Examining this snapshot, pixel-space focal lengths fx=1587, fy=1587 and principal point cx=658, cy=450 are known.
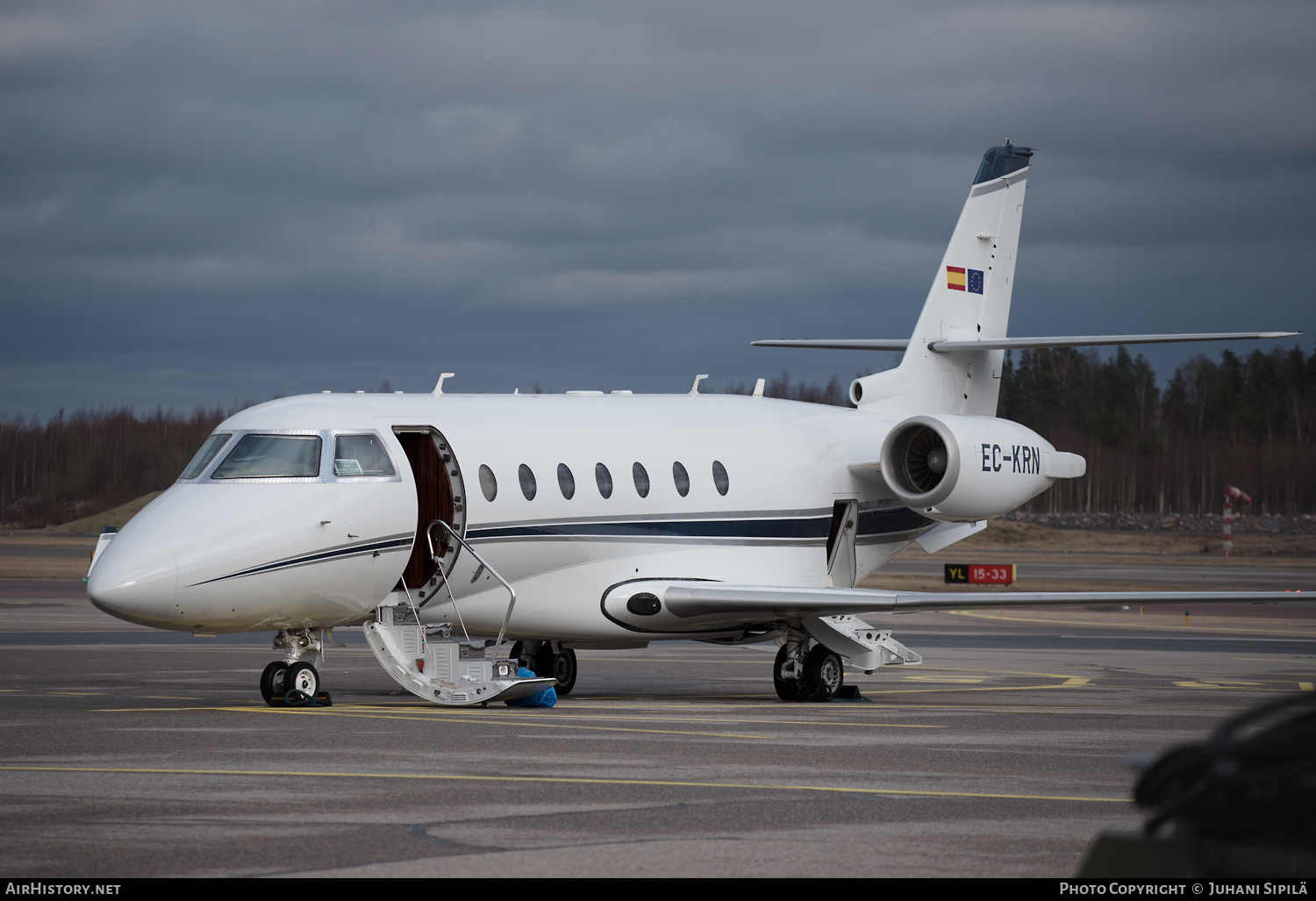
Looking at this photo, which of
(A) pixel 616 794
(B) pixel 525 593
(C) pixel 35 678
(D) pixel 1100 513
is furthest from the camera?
(D) pixel 1100 513

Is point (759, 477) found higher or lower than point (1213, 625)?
higher

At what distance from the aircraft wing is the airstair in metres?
1.97

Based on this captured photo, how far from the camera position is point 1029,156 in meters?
26.5

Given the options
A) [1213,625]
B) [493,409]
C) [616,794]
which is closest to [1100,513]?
[1213,625]

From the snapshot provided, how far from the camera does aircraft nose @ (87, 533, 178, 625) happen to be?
15.4m

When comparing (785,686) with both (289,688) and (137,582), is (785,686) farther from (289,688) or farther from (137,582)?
(137,582)

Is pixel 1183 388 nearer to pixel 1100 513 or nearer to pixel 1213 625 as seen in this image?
pixel 1100 513

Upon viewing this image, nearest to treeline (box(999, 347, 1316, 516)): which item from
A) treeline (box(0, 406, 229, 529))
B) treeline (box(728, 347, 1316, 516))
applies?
treeline (box(728, 347, 1316, 516))

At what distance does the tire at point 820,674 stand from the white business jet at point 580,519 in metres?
0.04

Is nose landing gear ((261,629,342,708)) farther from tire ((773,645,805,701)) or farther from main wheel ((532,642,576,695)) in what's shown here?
tire ((773,645,805,701))

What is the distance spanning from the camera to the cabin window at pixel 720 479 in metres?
21.2

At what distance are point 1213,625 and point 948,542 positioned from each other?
1674cm

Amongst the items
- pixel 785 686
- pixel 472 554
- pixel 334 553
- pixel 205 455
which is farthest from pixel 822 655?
pixel 205 455
